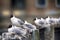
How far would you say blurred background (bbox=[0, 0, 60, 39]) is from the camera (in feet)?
21.2

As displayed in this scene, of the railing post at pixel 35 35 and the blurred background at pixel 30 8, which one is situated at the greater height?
the railing post at pixel 35 35

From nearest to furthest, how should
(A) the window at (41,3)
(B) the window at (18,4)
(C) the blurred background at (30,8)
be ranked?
(C) the blurred background at (30,8) < (B) the window at (18,4) < (A) the window at (41,3)

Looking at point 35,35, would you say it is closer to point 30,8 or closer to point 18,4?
point 30,8

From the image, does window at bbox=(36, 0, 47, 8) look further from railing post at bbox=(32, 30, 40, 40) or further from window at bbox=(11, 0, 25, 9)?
railing post at bbox=(32, 30, 40, 40)

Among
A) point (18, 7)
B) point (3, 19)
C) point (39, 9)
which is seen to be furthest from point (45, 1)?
point (3, 19)

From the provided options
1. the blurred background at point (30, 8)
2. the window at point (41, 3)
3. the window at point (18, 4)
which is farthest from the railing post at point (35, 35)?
the window at point (41, 3)

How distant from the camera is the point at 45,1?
736 centimetres

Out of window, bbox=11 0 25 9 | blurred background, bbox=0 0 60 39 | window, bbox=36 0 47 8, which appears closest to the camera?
blurred background, bbox=0 0 60 39

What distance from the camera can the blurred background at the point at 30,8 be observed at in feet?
21.2

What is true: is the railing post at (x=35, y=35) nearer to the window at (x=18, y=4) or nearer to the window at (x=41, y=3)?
the window at (x=18, y=4)

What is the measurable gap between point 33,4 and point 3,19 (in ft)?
5.67

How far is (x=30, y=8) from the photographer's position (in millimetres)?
6852

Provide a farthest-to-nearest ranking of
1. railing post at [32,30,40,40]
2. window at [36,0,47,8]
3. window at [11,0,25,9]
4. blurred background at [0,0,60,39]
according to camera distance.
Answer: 1. window at [36,0,47,8]
2. window at [11,0,25,9]
3. blurred background at [0,0,60,39]
4. railing post at [32,30,40,40]

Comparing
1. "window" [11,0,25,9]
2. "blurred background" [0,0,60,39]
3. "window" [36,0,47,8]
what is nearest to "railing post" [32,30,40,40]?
"blurred background" [0,0,60,39]
